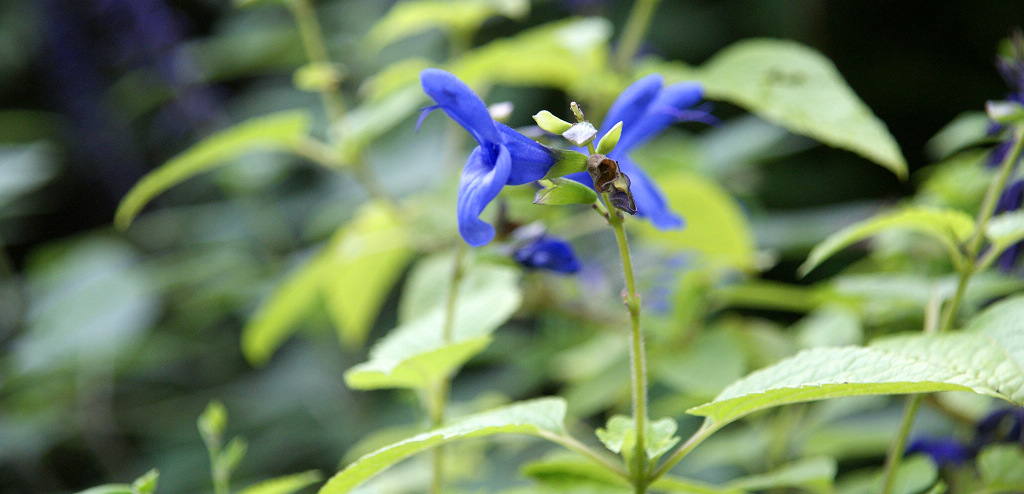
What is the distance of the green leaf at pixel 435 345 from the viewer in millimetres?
475

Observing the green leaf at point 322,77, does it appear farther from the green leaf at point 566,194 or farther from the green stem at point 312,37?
the green leaf at point 566,194

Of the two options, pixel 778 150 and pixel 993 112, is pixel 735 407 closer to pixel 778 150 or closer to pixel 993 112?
pixel 993 112

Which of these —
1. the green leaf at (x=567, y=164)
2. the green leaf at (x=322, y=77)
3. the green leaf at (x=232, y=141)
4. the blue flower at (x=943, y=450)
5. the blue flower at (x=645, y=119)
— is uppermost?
the green leaf at (x=322, y=77)

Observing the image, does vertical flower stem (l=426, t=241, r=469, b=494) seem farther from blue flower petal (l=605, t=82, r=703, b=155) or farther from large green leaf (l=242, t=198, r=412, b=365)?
large green leaf (l=242, t=198, r=412, b=365)

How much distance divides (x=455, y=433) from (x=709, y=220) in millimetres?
522

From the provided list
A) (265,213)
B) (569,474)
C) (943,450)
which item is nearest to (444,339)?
(569,474)

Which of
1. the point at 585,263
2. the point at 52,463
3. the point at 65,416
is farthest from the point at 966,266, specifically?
the point at 52,463

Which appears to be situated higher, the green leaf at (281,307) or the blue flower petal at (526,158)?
the blue flower petal at (526,158)

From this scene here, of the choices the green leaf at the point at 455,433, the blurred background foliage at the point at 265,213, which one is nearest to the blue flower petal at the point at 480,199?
the green leaf at the point at 455,433

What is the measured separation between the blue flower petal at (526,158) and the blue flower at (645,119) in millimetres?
67

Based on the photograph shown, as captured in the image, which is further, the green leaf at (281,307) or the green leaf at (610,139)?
the green leaf at (281,307)

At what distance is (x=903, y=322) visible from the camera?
2.57 ft

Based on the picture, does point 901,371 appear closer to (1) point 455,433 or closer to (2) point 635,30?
(1) point 455,433

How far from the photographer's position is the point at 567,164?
1.27 ft
